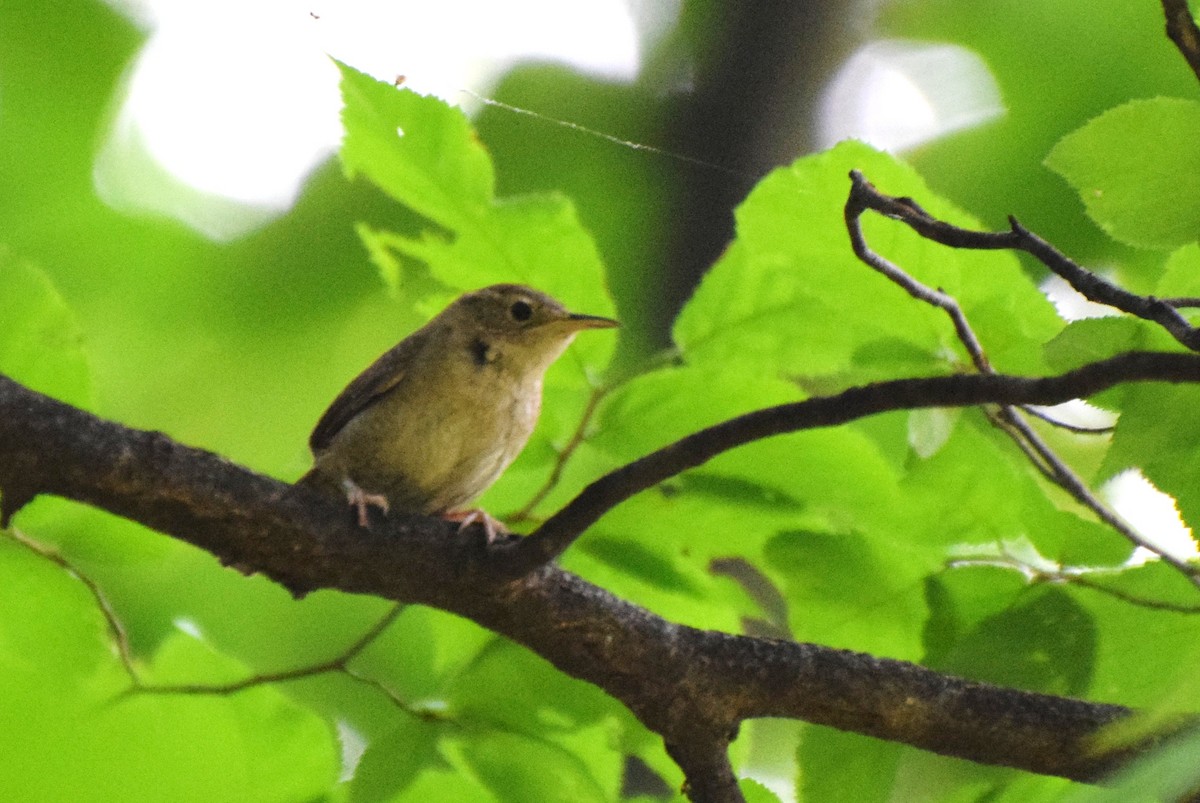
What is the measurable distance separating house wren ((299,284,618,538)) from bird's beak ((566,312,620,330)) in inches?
10.9

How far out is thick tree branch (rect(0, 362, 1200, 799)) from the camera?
1618 mm

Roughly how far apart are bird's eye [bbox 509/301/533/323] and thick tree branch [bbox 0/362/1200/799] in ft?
1.62

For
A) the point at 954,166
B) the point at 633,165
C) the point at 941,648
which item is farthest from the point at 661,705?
the point at 633,165

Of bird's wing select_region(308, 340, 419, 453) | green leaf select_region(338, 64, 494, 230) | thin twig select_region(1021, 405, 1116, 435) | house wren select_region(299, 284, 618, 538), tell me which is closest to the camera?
thin twig select_region(1021, 405, 1116, 435)

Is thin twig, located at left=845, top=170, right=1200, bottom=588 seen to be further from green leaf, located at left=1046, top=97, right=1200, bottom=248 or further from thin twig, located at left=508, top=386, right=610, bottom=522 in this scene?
thin twig, located at left=508, top=386, right=610, bottom=522

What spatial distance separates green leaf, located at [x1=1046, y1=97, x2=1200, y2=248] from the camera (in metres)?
1.12

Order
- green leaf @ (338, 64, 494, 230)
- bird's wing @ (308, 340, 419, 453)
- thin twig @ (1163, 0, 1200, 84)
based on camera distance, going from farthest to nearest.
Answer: bird's wing @ (308, 340, 419, 453)
green leaf @ (338, 64, 494, 230)
thin twig @ (1163, 0, 1200, 84)

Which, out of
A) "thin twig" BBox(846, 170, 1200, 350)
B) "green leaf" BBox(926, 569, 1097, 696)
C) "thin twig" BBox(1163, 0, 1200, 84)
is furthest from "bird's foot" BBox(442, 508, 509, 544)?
"thin twig" BBox(1163, 0, 1200, 84)

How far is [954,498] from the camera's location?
1.75 m

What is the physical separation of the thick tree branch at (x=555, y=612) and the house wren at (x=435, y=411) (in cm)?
50

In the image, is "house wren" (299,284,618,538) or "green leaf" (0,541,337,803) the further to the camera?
"house wren" (299,284,618,538)

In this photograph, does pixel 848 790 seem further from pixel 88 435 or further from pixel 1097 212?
pixel 88 435

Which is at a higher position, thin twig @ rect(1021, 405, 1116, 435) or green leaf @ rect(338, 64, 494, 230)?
green leaf @ rect(338, 64, 494, 230)

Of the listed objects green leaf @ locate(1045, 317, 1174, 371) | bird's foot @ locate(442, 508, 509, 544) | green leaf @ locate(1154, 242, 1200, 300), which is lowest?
bird's foot @ locate(442, 508, 509, 544)
